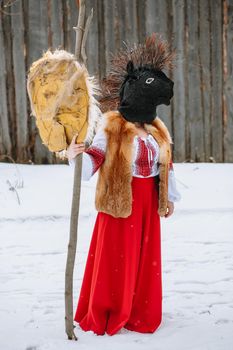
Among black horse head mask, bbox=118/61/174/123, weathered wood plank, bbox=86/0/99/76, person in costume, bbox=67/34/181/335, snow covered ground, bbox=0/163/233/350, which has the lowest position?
snow covered ground, bbox=0/163/233/350

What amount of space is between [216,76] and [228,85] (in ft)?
0.58

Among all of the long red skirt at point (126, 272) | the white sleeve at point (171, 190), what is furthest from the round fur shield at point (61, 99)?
the white sleeve at point (171, 190)

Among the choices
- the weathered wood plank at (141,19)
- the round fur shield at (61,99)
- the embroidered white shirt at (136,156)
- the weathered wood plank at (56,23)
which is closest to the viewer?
the round fur shield at (61,99)

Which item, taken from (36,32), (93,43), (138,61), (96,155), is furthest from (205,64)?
(96,155)

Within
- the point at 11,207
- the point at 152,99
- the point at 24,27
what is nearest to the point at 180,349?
the point at 152,99

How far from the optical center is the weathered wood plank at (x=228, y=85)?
7156 millimetres

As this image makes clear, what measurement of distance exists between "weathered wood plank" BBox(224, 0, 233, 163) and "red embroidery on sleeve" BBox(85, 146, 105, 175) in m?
3.97

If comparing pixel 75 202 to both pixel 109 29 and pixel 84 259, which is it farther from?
pixel 109 29

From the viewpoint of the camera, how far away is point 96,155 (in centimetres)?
360

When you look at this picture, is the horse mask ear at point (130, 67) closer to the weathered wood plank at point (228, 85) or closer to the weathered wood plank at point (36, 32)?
the weathered wood plank at point (36, 32)

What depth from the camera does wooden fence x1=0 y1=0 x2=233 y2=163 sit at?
703 centimetres

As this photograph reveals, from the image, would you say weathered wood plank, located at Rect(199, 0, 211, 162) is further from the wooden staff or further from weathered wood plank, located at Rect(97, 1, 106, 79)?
the wooden staff

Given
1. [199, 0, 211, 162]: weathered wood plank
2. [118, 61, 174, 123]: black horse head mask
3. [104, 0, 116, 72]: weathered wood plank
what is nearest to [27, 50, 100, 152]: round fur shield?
[118, 61, 174, 123]: black horse head mask

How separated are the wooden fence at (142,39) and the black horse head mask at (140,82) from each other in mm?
3361
